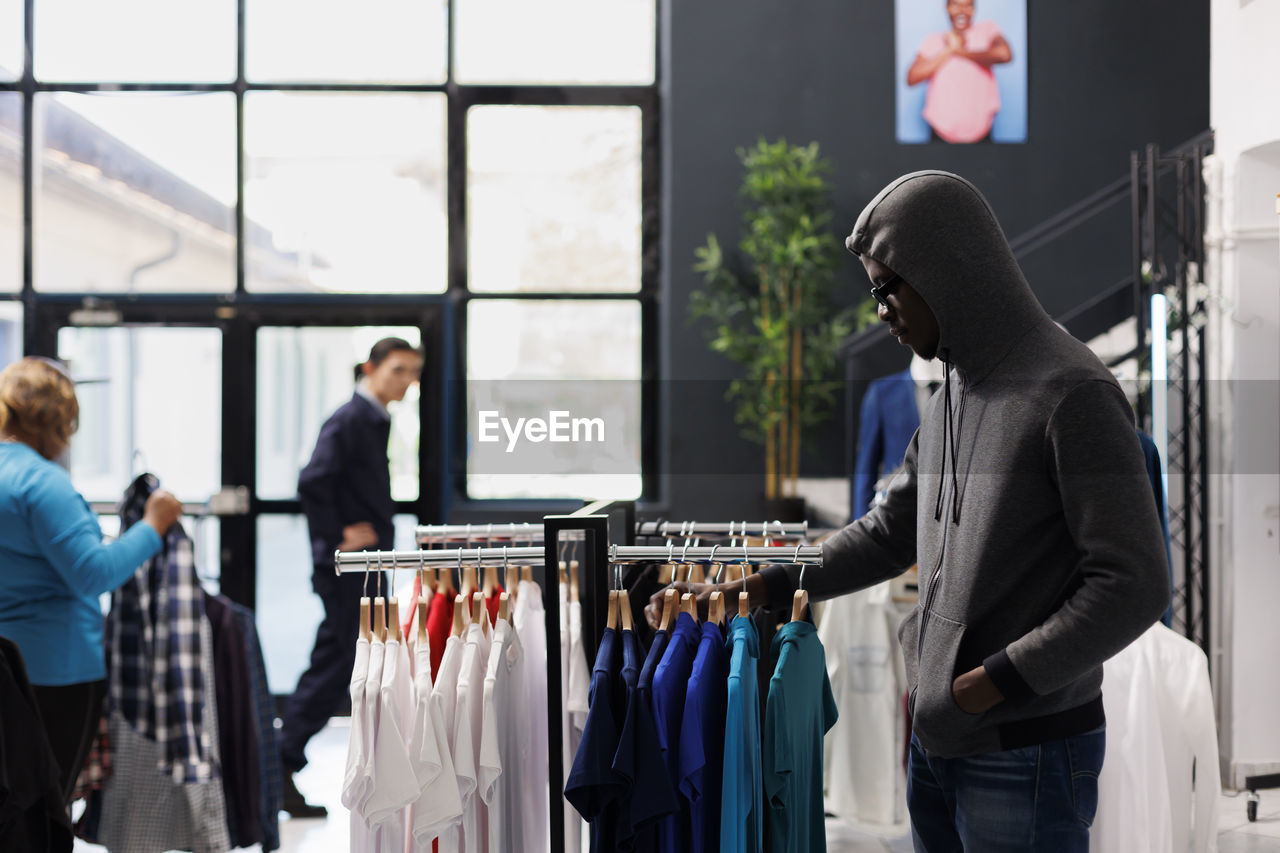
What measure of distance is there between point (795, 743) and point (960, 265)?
962 millimetres

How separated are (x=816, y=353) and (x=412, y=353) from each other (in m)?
2.05

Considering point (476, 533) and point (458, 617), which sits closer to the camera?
point (458, 617)

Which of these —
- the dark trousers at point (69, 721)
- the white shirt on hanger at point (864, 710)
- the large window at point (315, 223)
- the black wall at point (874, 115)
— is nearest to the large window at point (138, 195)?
the large window at point (315, 223)

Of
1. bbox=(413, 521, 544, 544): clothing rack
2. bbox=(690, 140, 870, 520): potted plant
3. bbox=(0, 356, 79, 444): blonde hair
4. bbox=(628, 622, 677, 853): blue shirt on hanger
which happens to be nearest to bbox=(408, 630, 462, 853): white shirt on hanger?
bbox=(628, 622, 677, 853): blue shirt on hanger

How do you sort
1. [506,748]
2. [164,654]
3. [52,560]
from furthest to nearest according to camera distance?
[164,654] < [52,560] < [506,748]

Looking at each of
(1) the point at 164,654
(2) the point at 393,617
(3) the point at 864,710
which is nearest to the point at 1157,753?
(3) the point at 864,710

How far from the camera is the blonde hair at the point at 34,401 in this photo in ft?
8.87

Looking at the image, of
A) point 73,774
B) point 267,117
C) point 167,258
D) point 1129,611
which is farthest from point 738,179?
point 1129,611

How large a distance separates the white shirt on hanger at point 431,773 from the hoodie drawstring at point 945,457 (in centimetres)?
104

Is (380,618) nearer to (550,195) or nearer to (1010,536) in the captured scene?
(1010,536)

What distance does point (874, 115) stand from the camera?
5672 mm

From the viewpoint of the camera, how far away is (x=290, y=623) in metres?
5.65

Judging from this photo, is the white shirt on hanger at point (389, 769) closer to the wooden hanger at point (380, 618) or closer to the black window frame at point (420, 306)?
the wooden hanger at point (380, 618)

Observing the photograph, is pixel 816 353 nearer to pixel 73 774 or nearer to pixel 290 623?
pixel 290 623
